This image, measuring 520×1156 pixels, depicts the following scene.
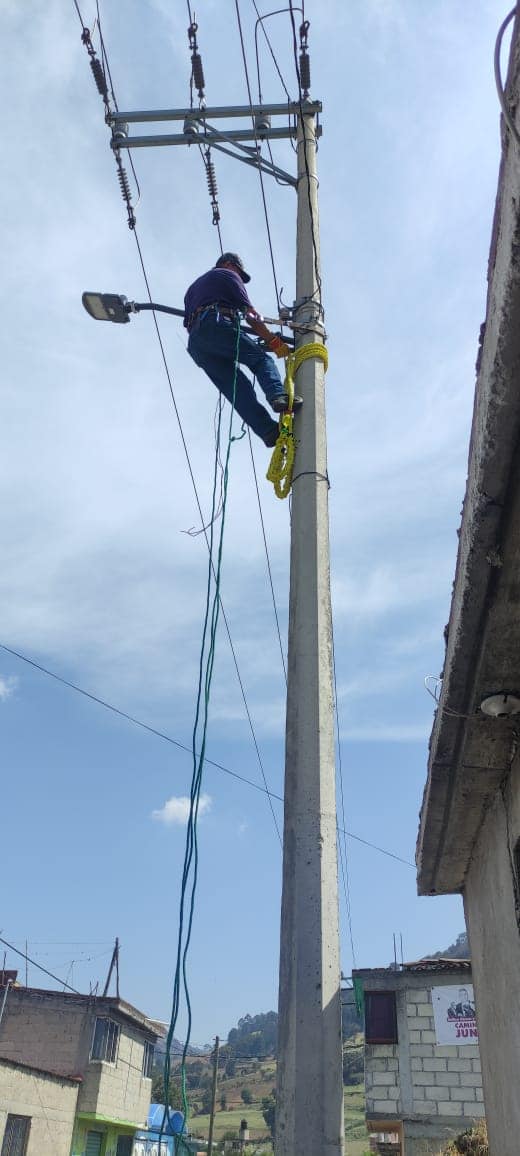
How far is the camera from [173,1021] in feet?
12.0

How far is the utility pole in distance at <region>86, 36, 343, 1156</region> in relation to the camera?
2.68 meters

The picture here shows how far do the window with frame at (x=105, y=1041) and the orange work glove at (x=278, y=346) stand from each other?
2413 centimetres

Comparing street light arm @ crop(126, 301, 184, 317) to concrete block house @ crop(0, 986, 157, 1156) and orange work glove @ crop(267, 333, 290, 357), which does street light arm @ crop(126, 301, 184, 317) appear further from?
concrete block house @ crop(0, 986, 157, 1156)

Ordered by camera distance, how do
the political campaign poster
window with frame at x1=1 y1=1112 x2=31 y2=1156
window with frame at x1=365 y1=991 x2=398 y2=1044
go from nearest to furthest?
the political campaign poster
window with frame at x1=365 y1=991 x2=398 y2=1044
window with frame at x1=1 y1=1112 x2=31 y2=1156

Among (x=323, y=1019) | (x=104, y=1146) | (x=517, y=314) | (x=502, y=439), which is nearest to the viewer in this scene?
(x=517, y=314)

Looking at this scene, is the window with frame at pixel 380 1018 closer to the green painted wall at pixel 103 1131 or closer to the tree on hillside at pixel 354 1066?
the green painted wall at pixel 103 1131

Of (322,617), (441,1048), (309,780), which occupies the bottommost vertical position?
(309,780)

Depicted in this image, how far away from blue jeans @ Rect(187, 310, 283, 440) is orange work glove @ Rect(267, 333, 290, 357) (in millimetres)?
100

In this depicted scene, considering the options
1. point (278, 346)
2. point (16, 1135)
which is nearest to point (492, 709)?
point (278, 346)

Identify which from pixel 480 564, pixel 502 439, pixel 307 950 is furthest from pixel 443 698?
pixel 502 439

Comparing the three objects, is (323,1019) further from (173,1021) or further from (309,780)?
(173,1021)

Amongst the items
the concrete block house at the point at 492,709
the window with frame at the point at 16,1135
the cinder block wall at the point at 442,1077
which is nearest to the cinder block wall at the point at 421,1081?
the cinder block wall at the point at 442,1077

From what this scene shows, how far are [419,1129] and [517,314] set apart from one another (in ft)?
54.7

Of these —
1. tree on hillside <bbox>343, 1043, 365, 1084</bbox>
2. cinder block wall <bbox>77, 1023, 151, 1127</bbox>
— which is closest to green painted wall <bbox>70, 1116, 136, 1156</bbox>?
cinder block wall <bbox>77, 1023, 151, 1127</bbox>
